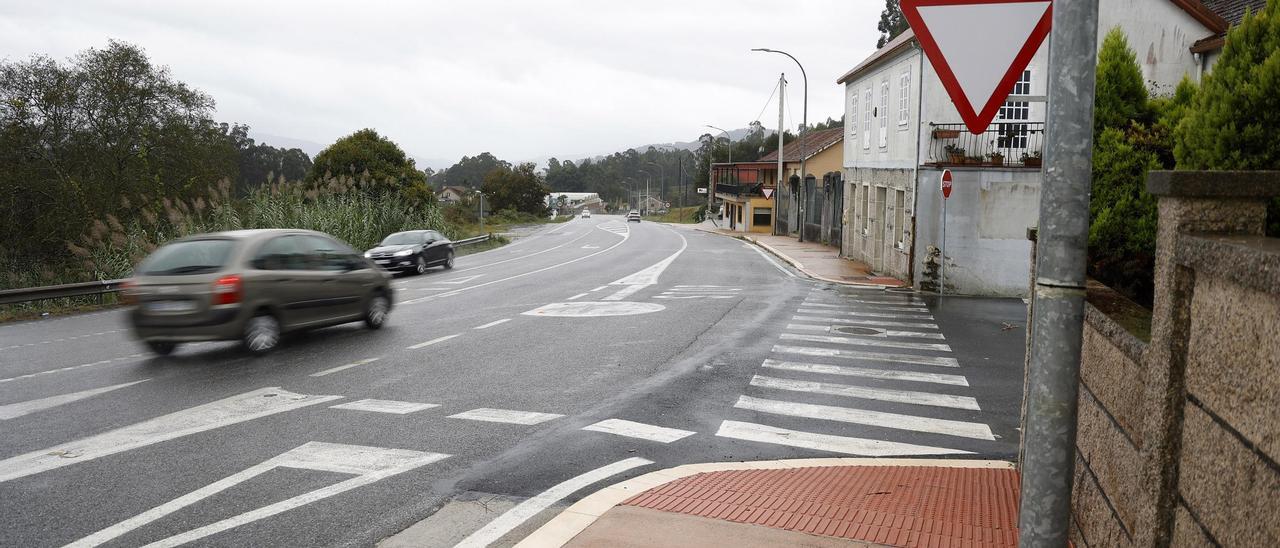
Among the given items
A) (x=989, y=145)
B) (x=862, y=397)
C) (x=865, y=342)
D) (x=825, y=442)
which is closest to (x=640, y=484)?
(x=825, y=442)

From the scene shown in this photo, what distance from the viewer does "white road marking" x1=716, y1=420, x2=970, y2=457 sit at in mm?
7465

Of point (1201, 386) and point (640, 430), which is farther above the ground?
point (1201, 386)

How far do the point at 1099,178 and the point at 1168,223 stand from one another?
4.20 m

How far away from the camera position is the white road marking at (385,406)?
8430mm

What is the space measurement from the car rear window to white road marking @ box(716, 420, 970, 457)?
6878mm

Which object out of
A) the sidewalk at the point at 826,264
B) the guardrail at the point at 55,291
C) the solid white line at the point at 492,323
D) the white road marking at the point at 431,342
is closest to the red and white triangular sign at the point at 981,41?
the white road marking at the point at 431,342


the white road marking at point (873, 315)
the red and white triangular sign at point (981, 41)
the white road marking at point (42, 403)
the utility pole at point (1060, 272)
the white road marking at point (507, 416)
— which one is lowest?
the white road marking at point (873, 315)

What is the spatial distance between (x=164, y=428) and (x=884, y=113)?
Answer: 72.8 ft

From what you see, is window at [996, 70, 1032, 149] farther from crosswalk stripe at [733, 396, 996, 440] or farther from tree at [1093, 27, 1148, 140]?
crosswalk stripe at [733, 396, 996, 440]

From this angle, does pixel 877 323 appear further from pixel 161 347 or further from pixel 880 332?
pixel 161 347

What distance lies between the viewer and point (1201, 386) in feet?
10.1

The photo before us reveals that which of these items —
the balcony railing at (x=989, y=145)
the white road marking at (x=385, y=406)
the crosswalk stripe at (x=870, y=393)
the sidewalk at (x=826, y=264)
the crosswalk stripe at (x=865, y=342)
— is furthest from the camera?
the sidewalk at (x=826, y=264)

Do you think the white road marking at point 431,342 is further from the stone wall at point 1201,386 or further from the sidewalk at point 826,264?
the sidewalk at point 826,264

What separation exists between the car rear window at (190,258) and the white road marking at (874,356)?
7.40 metres
